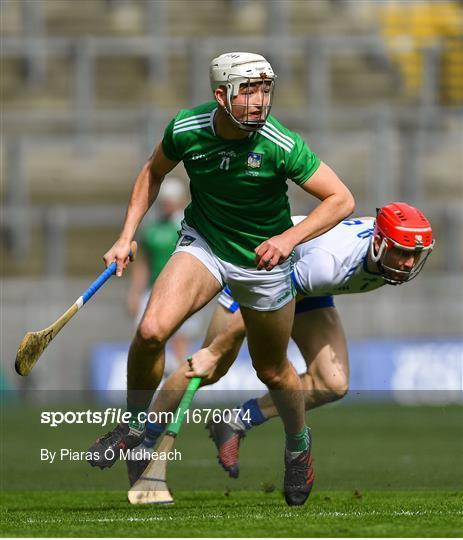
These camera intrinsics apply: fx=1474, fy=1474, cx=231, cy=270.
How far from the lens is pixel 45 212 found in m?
15.9

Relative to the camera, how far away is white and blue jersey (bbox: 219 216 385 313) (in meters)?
7.50

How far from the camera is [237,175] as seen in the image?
6797mm

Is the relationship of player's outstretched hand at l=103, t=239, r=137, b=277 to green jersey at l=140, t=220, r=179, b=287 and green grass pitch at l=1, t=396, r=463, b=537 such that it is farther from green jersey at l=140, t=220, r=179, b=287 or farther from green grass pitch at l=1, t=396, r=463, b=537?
green jersey at l=140, t=220, r=179, b=287

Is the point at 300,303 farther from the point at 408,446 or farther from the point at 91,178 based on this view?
the point at 91,178

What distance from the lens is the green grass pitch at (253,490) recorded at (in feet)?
19.5

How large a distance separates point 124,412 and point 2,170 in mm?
10566

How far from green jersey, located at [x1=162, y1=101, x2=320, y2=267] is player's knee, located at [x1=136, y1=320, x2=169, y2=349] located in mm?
536

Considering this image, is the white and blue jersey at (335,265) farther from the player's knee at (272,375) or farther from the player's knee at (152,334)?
the player's knee at (152,334)

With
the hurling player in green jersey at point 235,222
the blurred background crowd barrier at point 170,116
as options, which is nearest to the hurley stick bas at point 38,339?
the hurling player in green jersey at point 235,222

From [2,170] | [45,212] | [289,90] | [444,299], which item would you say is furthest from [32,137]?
[444,299]

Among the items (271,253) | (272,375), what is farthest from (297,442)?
(271,253)

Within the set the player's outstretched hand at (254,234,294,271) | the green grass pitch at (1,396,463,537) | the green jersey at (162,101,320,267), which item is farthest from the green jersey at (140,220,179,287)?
the player's outstretched hand at (254,234,294,271)

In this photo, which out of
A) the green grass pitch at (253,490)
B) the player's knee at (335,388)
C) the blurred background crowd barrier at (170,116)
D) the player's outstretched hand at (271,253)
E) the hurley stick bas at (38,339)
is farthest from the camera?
the blurred background crowd barrier at (170,116)

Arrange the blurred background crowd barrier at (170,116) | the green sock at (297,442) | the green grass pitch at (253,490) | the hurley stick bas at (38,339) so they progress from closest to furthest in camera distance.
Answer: the green grass pitch at (253,490)
the hurley stick bas at (38,339)
the green sock at (297,442)
the blurred background crowd barrier at (170,116)
